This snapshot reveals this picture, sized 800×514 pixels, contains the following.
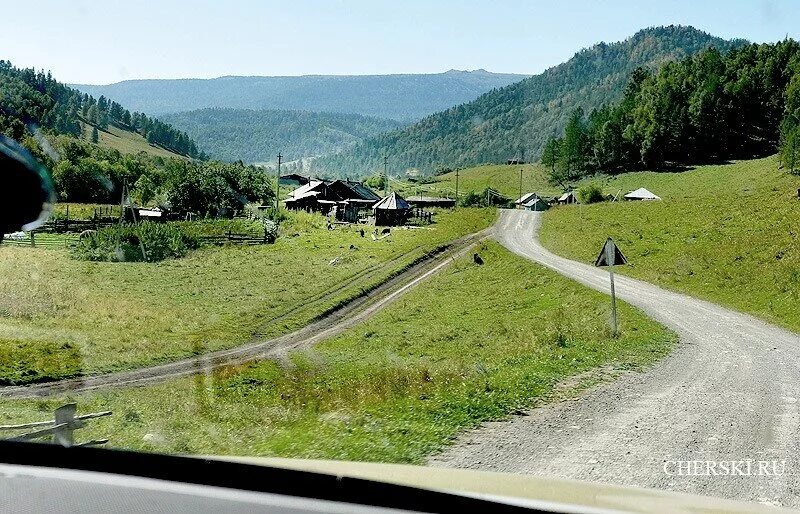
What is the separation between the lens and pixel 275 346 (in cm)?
2527

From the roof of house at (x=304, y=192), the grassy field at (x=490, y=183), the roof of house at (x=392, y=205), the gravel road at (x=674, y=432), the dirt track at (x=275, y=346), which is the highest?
the grassy field at (x=490, y=183)

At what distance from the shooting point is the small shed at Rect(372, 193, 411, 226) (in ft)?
198

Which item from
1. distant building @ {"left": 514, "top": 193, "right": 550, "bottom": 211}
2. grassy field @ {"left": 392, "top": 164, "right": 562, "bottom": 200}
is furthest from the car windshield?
grassy field @ {"left": 392, "top": 164, "right": 562, "bottom": 200}

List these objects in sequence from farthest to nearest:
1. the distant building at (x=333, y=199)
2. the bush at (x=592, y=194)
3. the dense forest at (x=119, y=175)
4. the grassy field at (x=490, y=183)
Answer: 1. the grassy field at (x=490, y=183)
2. the distant building at (x=333, y=199)
3. the bush at (x=592, y=194)
4. the dense forest at (x=119, y=175)

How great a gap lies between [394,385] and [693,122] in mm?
67483

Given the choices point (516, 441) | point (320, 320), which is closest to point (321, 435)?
point (516, 441)

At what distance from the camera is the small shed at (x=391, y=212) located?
60250 mm

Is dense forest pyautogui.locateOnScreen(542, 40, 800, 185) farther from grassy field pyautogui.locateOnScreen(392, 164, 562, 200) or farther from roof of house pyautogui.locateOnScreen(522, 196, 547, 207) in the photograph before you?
grassy field pyautogui.locateOnScreen(392, 164, 562, 200)

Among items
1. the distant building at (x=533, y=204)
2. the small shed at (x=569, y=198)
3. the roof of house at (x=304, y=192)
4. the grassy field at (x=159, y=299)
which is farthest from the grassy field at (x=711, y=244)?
the roof of house at (x=304, y=192)

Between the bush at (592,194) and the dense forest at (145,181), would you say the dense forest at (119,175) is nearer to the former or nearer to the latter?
the dense forest at (145,181)

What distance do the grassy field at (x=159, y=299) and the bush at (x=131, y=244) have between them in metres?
0.56

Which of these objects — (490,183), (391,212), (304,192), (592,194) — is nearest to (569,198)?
(592,194)

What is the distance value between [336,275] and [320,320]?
260 inches

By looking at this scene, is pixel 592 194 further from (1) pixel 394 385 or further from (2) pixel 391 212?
(1) pixel 394 385
